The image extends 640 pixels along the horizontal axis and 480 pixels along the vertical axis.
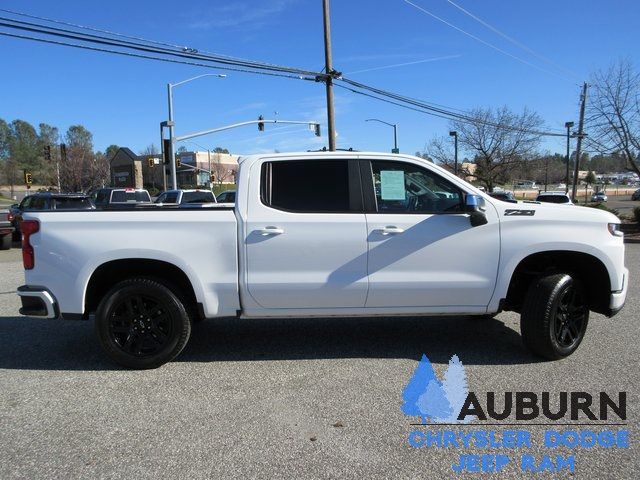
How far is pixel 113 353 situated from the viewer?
15.2 ft

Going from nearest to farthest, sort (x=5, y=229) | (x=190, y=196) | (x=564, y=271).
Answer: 1. (x=564, y=271)
2. (x=5, y=229)
3. (x=190, y=196)

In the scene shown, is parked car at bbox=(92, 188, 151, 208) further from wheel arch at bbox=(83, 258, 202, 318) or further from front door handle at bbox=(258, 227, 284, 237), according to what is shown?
front door handle at bbox=(258, 227, 284, 237)

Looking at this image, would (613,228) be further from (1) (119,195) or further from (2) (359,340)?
(1) (119,195)

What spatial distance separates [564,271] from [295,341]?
2.83 m

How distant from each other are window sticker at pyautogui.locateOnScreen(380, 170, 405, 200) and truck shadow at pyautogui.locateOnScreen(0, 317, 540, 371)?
1573 mm

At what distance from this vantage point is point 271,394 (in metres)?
4.19

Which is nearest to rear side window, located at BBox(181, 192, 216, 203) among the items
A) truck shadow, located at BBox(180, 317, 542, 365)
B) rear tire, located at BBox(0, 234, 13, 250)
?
rear tire, located at BBox(0, 234, 13, 250)

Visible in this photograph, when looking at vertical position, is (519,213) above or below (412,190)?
below

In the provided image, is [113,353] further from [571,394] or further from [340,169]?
[571,394]

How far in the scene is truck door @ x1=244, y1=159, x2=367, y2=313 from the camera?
4.58 meters

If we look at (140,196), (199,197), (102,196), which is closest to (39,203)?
(140,196)

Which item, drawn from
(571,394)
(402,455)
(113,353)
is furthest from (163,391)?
(571,394)

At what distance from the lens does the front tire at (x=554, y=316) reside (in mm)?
4664

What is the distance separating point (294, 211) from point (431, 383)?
192cm
